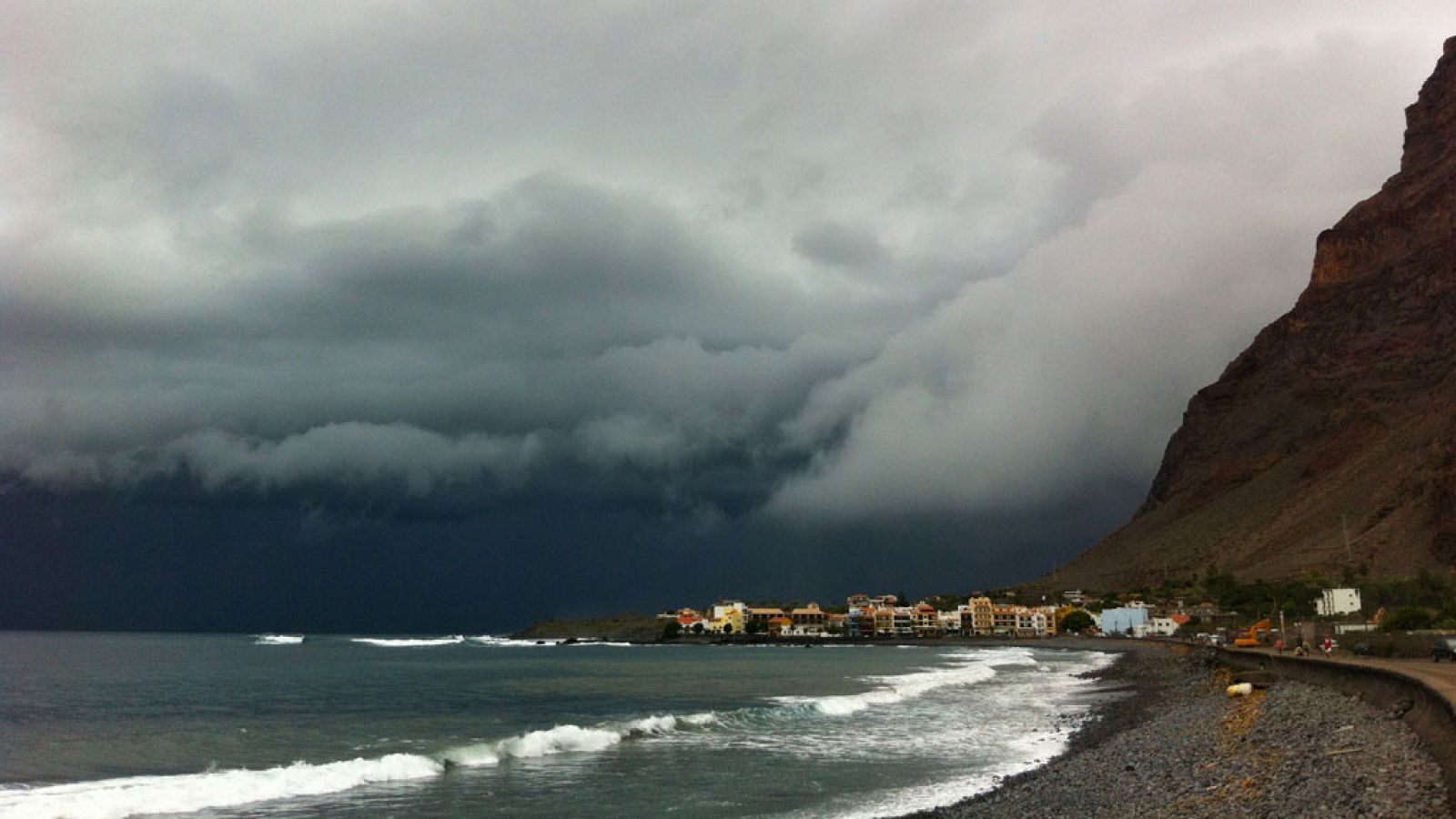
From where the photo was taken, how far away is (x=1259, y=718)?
98.2 feet

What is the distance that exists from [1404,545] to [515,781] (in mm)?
129392

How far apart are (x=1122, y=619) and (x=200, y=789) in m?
141

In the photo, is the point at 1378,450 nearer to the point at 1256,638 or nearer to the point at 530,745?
the point at 1256,638

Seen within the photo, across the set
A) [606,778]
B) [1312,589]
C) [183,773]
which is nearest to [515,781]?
[606,778]

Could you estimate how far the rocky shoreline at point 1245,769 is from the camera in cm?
1630

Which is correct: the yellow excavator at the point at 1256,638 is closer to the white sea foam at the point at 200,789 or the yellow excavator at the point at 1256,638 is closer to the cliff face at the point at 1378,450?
the cliff face at the point at 1378,450

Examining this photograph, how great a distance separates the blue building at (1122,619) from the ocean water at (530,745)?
3139 inches

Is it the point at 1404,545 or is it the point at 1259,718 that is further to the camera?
the point at 1404,545

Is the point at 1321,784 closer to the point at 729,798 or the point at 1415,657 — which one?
the point at 729,798

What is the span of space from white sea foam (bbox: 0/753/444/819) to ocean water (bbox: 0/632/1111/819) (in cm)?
8

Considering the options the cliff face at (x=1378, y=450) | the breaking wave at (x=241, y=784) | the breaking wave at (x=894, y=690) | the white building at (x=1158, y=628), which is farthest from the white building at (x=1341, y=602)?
the breaking wave at (x=241, y=784)

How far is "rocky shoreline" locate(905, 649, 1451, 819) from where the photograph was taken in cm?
1630

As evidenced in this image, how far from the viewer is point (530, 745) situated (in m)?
35.5

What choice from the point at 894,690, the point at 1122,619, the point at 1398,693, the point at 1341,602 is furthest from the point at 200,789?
the point at 1122,619
